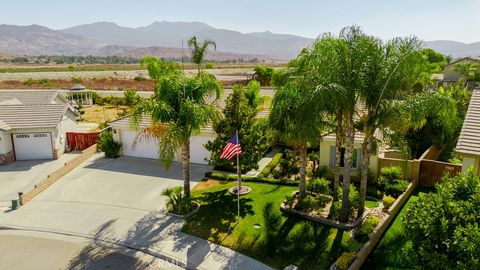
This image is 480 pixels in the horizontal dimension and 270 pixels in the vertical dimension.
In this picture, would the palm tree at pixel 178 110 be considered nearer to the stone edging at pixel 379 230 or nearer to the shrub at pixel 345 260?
the shrub at pixel 345 260

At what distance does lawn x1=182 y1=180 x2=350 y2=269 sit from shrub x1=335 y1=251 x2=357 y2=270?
0.63m

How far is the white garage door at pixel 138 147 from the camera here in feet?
85.8

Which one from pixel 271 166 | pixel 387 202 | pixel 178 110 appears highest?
pixel 178 110

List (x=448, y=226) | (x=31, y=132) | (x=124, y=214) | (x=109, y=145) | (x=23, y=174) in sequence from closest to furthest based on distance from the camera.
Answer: (x=448, y=226) → (x=124, y=214) → (x=23, y=174) → (x=31, y=132) → (x=109, y=145)

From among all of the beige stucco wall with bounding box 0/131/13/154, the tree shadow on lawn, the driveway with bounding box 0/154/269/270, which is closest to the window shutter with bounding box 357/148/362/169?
the tree shadow on lawn

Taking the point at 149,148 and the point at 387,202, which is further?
the point at 149,148

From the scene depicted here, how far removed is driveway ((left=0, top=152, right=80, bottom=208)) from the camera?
2069 cm

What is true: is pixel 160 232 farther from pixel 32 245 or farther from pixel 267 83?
pixel 267 83

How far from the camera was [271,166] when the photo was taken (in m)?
22.8

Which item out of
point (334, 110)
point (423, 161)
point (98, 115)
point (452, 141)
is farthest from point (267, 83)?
point (334, 110)

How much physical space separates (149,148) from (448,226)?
20.9 metres

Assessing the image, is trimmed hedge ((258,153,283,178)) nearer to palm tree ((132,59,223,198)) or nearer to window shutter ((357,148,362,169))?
window shutter ((357,148,362,169))

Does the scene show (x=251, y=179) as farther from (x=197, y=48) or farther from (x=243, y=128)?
(x=197, y=48)

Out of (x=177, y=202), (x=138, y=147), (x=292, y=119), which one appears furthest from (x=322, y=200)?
(x=138, y=147)
